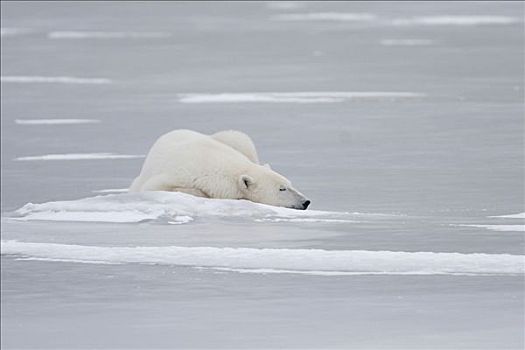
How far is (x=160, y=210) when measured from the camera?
23.4ft

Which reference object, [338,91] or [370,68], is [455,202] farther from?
[370,68]

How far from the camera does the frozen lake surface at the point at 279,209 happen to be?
5.11 m

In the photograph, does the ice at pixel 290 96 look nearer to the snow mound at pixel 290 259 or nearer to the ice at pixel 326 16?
the snow mound at pixel 290 259

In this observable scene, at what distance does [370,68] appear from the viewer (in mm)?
16562

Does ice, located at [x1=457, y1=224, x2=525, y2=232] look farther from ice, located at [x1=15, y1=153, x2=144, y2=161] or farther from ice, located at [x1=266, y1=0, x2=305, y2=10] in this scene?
ice, located at [x1=266, y1=0, x2=305, y2=10]

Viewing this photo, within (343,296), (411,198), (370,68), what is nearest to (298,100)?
(370,68)

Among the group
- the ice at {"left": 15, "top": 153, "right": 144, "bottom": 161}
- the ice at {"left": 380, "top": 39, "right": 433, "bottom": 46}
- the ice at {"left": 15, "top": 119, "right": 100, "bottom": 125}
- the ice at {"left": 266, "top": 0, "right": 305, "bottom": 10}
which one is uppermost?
the ice at {"left": 15, "top": 153, "right": 144, "bottom": 161}

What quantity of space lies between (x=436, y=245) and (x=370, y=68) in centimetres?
1021

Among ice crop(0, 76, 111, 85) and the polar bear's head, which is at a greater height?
the polar bear's head

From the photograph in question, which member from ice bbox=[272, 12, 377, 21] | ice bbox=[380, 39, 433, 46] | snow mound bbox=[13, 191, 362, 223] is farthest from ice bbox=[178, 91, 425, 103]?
ice bbox=[272, 12, 377, 21]

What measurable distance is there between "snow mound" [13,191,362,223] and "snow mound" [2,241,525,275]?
2.21 feet

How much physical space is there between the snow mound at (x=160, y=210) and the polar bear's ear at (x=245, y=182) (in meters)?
0.10

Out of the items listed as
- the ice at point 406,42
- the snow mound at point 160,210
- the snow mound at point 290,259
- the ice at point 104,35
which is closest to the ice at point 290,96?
the ice at point 406,42

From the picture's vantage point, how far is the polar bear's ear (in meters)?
7.38
